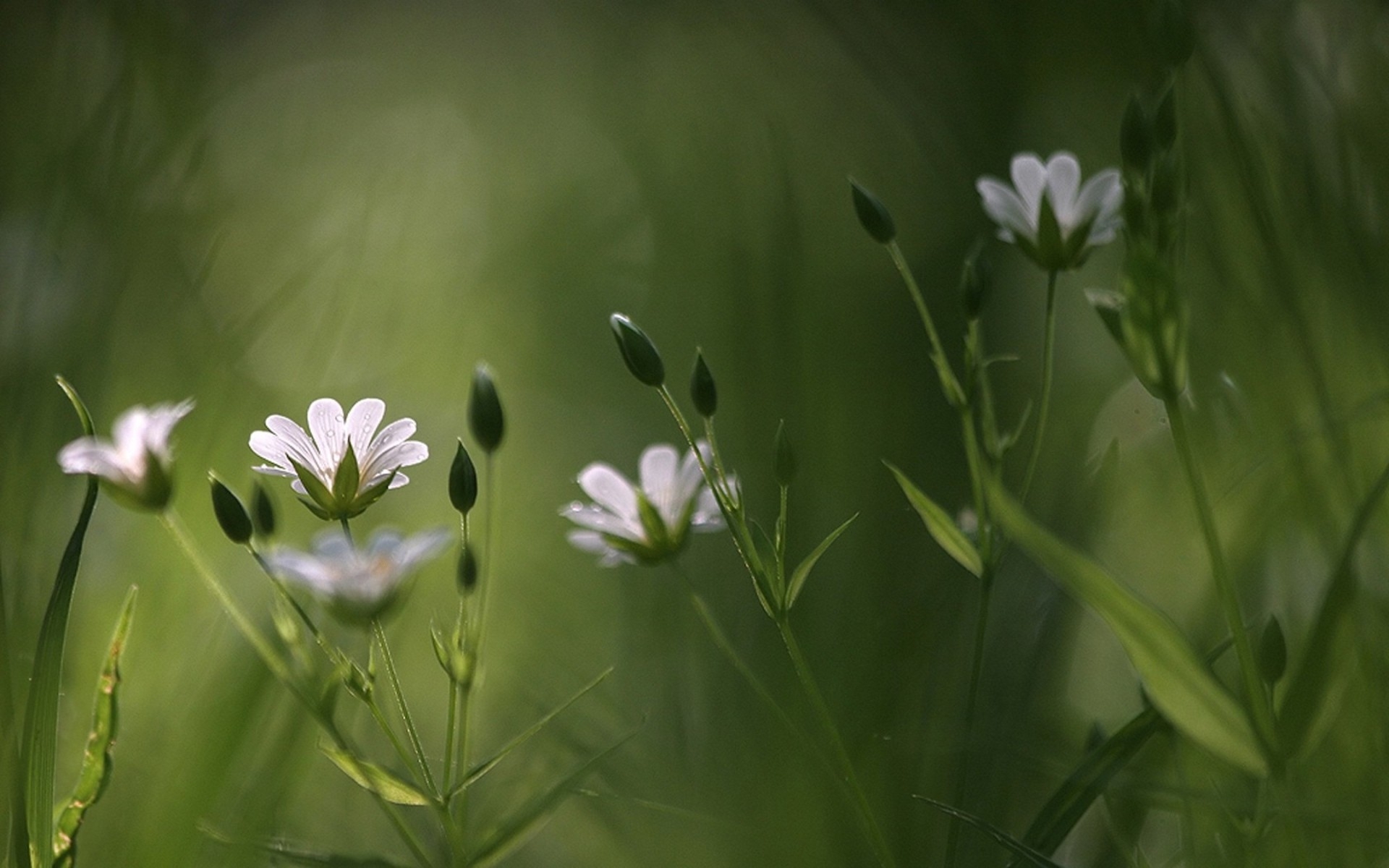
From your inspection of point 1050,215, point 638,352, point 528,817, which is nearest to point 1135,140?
point 1050,215

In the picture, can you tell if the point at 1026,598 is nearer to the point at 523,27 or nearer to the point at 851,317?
the point at 851,317

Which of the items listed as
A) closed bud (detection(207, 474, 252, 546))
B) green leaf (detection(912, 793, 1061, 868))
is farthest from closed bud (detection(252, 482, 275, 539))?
green leaf (detection(912, 793, 1061, 868))

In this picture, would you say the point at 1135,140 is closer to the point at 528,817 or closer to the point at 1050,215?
the point at 1050,215

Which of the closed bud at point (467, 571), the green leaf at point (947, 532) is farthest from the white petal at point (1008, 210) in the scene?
the closed bud at point (467, 571)

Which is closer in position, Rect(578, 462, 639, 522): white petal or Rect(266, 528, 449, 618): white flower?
Rect(266, 528, 449, 618): white flower

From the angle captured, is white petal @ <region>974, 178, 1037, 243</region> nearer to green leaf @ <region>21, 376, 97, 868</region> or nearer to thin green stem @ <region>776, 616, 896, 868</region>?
thin green stem @ <region>776, 616, 896, 868</region>

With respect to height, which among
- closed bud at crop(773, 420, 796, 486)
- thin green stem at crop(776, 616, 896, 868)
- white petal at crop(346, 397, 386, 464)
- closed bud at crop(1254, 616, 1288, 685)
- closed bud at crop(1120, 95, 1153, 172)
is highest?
closed bud at crop(1120, 95, 1153, 172)
